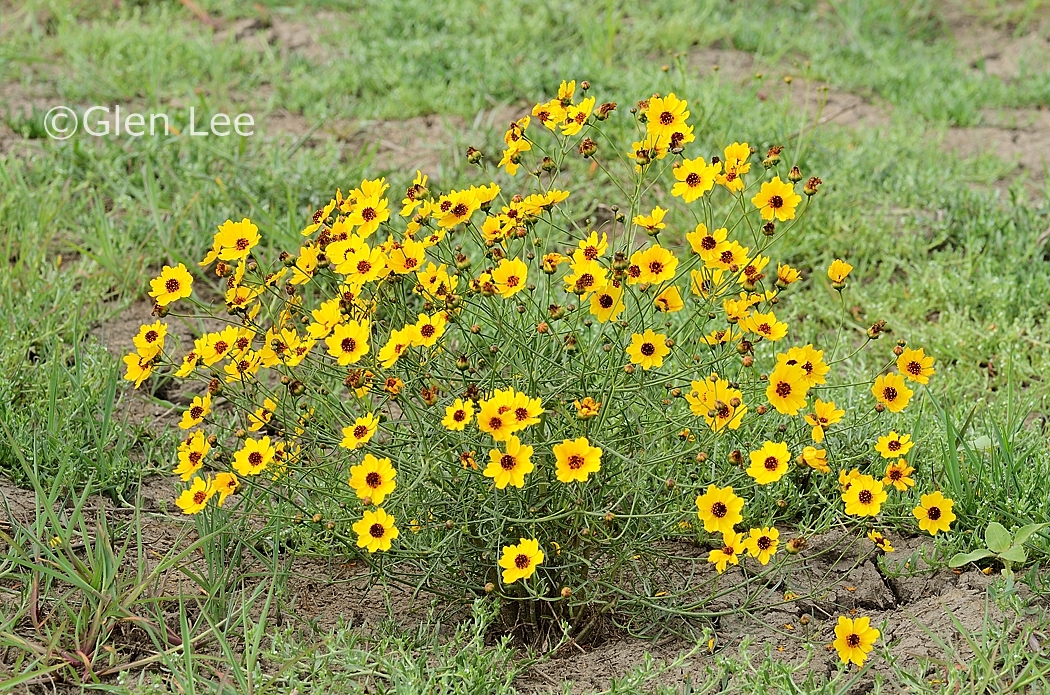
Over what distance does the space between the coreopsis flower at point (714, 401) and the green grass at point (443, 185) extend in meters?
0.44

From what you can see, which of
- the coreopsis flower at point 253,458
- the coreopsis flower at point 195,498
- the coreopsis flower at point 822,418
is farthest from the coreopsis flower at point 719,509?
the coreopsis flower at point 195,498

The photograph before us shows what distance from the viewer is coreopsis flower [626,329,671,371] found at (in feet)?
6.43

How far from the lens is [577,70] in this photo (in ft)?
15.1

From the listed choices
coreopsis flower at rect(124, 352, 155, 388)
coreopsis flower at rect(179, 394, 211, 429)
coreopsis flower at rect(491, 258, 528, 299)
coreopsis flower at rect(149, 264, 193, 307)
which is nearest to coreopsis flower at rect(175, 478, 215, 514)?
coreopsis flower at rect(179, 394, 211, 429)

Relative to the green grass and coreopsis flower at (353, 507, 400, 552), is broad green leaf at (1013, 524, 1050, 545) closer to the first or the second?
the green grass

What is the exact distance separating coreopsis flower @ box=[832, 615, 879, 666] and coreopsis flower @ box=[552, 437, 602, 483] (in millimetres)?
546

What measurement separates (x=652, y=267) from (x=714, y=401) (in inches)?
10.5

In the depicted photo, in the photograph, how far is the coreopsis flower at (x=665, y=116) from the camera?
211cm

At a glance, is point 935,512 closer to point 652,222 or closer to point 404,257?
point 652,222

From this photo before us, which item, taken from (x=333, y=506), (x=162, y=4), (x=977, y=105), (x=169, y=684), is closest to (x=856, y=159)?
(x=977, y=105)

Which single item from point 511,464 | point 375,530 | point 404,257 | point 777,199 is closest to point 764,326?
point 777,199

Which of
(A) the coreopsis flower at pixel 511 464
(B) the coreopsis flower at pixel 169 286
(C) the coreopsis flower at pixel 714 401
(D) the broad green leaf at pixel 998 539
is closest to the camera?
(A) the coreopsis flower at pixel 511 464

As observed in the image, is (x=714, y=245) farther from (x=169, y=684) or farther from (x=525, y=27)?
(x=525, y=27)

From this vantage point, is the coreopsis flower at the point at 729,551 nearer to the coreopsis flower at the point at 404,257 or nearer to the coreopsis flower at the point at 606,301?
the coreopsis flower at the point at 606,301
